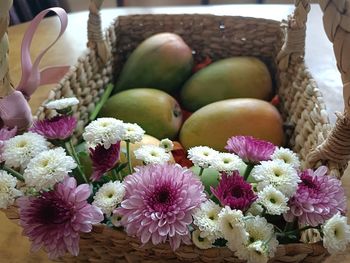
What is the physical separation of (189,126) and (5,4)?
348 mm

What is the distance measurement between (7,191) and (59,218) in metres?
0.05

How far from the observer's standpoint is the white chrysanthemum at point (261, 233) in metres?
0.33

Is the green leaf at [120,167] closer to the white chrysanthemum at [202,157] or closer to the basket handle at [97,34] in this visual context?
the white chrysanthemum at [202,157]

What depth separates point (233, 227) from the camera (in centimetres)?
32

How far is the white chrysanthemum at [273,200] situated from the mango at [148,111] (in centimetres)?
32

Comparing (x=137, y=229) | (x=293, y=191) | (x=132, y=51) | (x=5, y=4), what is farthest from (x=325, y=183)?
(x=132, y=51)

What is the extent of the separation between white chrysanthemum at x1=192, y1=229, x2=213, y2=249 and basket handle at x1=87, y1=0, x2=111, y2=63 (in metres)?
0.45

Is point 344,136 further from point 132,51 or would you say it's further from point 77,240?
point 132,51

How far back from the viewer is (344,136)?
0.40 meters

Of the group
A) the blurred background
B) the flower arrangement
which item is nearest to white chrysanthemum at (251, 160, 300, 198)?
the flower arrangement

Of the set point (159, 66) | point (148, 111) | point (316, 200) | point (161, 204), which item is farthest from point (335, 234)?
point (159, 66)

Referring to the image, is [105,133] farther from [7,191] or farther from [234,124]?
[234,124]

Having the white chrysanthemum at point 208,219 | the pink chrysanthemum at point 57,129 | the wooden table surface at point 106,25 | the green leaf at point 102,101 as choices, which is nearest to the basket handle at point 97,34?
the green leaf at point 102,101

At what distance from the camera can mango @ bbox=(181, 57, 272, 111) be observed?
699 millimetres
